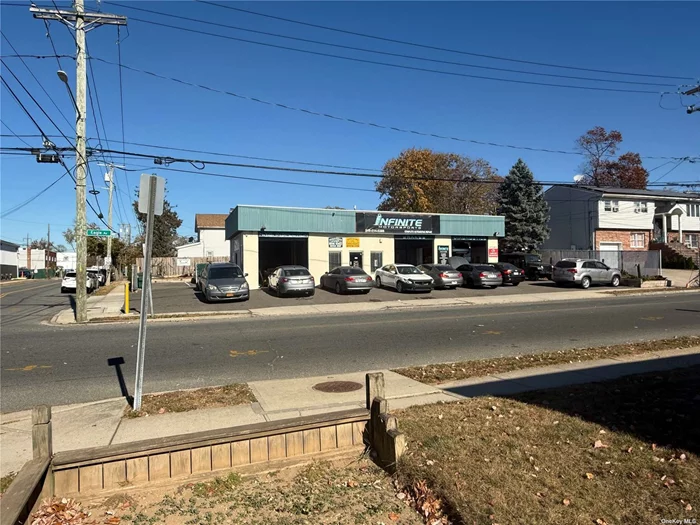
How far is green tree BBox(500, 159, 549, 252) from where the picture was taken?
43.1 metres

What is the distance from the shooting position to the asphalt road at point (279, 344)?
806 centimetres

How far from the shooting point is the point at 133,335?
13.0 metres

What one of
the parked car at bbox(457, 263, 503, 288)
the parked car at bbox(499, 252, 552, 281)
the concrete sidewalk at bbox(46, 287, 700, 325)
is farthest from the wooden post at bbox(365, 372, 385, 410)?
the parked car at bbox(499, 252, 552, 281)

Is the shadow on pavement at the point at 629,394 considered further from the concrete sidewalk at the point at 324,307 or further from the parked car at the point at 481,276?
the parked car at the point at 481,276

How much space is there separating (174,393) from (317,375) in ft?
7.75

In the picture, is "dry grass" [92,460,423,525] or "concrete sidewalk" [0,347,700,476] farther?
"concrete sidewalk" [0,347,700,476]

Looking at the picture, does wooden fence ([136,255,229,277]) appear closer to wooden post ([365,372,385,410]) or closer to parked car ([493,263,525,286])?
parked car ([493,263,525,286])

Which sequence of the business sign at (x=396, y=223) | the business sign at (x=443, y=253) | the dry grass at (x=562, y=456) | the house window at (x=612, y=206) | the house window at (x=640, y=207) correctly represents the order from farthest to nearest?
1. the house window at (x=640, y=207)
2. the house window at (x=612, y=206)
3. the business sign at (x=443, y=253)
4. the business sign at (x=396, y=223)
5. the dry grass at (x=562, y=456)

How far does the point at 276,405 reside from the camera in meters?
6.29

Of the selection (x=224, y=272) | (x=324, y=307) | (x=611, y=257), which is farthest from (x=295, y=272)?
(x=611, y=257)

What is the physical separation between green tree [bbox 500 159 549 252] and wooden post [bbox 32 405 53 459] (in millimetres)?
43122

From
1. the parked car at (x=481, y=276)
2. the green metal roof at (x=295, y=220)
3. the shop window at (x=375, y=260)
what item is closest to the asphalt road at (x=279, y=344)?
the parked car at (x=481, y=276)

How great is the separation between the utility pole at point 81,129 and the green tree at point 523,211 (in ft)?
113

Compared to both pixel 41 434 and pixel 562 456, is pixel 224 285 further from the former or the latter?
pixel 562 456
